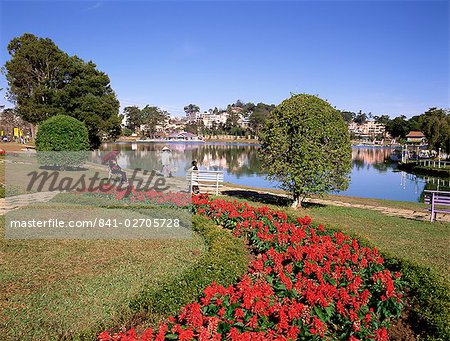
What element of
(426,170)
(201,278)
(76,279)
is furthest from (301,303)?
(426,170)

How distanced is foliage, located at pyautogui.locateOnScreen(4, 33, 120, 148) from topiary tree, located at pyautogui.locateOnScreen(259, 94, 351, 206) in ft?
71.4

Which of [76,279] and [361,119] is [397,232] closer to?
[76,279]

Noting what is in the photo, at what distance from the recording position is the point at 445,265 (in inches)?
261

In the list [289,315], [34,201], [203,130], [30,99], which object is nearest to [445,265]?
[289,315]

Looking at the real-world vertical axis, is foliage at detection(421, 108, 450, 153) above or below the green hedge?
above

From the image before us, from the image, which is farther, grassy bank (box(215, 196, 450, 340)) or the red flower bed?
grassy bank (box(215, 196, 450, 340))

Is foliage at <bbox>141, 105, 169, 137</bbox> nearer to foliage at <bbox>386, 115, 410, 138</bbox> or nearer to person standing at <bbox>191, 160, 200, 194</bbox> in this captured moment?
foliage at <bbox>386, 115, 410, 138</bbox>

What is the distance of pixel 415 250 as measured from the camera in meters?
7.54

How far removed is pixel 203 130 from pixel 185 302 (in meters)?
123

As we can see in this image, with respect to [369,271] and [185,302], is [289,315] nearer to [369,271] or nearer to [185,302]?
[185,302]

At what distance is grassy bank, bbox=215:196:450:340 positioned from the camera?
14.2ft

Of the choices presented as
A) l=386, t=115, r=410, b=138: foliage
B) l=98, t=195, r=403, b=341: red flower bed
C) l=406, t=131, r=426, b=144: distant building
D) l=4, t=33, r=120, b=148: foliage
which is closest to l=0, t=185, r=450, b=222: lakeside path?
l=98, t=195, r=403, b=341: red flower bed

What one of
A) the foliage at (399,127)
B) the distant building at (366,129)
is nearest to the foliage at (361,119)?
the distant building at (366,129)

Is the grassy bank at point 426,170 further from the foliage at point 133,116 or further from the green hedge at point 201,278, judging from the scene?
the foliage at point 133,116
